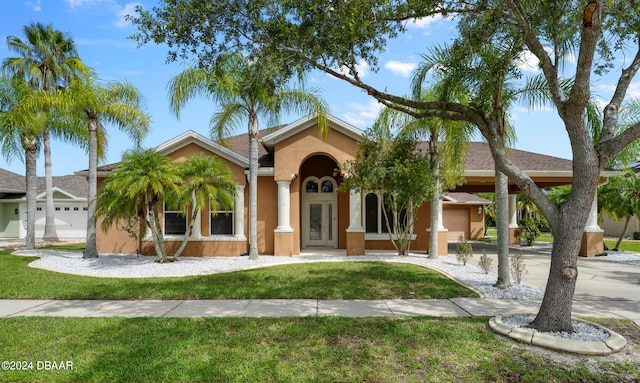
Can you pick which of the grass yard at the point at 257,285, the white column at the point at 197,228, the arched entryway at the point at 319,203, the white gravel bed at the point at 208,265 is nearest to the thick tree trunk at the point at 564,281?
the grass yard at the point at 257,285

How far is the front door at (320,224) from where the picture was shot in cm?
1858

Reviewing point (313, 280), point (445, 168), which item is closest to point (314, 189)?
point (445, 168)

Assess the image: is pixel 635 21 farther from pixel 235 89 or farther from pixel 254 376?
pixel 235 89

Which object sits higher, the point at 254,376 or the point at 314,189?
the point at 314,189

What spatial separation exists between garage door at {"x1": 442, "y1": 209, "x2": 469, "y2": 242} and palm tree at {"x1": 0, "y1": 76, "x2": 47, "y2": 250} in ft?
87.1

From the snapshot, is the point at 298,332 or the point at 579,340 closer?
the point at 579,340

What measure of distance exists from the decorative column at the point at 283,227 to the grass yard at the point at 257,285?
2.95m

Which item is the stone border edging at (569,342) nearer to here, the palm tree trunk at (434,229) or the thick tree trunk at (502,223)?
the thick tree trunk at (502,223)

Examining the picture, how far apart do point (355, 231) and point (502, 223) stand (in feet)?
23.0

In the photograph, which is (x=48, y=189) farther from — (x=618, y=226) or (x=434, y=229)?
(x=618, y=226)

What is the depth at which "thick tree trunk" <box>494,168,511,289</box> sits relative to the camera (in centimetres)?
927

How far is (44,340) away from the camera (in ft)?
19.1

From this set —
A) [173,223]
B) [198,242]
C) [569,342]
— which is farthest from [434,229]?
[173,223]

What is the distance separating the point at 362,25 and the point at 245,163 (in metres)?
10.00
